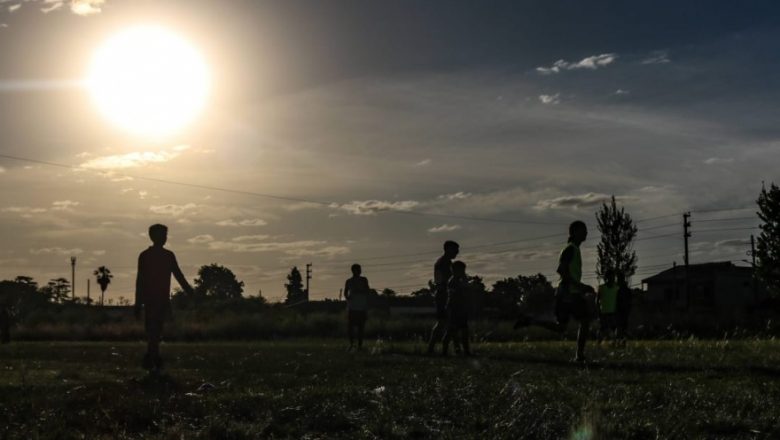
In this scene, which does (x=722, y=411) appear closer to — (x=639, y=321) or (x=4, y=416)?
(x=4, y=416)

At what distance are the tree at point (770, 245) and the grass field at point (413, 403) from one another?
55.7 metres

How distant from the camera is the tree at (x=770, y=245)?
205ft

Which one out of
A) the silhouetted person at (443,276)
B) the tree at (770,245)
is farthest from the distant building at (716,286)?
the silhouetted person at (443,276)

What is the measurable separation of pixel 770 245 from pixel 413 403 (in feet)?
204

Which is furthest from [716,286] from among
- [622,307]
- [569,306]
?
[569,306]

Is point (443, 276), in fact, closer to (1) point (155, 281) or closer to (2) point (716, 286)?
(1) point (155, 281)

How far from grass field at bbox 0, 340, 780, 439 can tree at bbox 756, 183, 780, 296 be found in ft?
183

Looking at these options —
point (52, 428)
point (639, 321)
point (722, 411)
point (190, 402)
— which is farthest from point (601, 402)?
point (639, 321)

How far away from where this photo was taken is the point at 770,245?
207 ft

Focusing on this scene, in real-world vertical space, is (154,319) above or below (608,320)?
above

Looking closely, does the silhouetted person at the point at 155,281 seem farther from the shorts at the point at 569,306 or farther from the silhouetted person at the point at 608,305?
the silhouetted person at the point at 608,305

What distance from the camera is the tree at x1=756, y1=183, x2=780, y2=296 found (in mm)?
62531


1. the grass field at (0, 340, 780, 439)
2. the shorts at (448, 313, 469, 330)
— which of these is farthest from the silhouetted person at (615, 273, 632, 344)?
the grass field at (0, 340, 780, 439)

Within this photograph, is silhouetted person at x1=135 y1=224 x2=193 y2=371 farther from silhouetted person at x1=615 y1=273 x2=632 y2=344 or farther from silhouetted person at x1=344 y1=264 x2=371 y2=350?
silhouetted person at x1=615 y1=273 x2=632 y2=344
